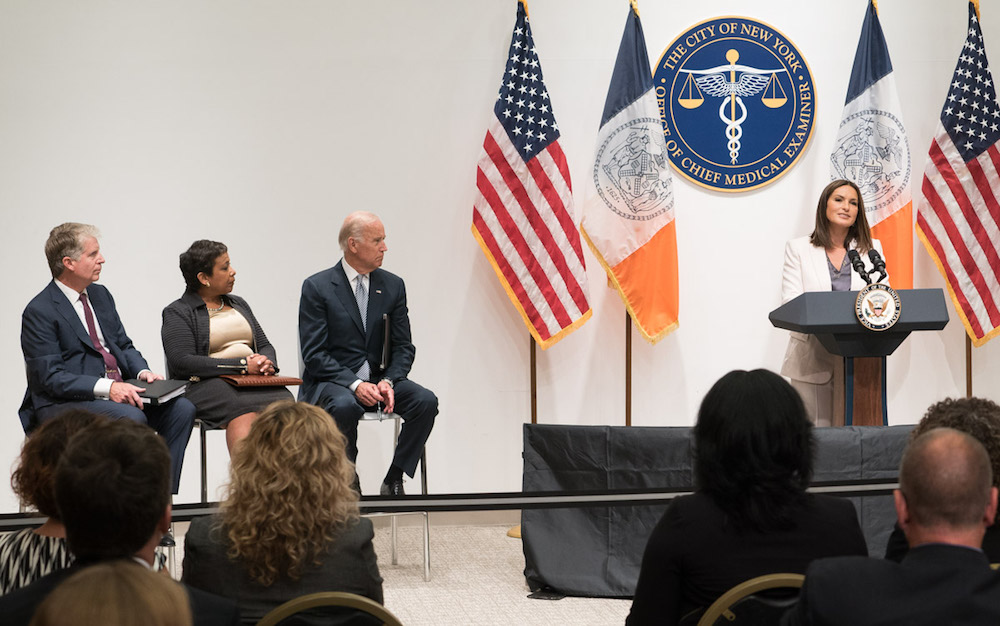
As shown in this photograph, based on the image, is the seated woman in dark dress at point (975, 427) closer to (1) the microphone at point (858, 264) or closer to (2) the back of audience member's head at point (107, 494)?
(2) the back of audience member's head at point (107, 494)

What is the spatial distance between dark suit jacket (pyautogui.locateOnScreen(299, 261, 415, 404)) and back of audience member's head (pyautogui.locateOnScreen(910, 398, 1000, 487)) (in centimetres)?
294

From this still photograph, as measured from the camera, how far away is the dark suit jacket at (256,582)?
221 centimetres

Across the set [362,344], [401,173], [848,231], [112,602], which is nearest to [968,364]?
[848,231]

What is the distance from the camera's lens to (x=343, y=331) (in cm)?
506

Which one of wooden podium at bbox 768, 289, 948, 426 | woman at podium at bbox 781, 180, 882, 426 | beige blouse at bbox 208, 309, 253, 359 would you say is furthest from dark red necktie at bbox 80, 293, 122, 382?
woman at podium at bbox 781, 180, 882, 426

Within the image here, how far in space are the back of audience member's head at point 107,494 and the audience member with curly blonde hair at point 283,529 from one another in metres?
0.49

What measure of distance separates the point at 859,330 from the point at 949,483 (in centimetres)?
303

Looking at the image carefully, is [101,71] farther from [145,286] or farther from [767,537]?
[767,537]

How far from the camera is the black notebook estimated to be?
4.49 metres

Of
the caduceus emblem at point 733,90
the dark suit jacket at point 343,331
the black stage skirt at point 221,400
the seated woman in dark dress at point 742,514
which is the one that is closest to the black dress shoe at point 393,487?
the dark suit jacket at point 343,331

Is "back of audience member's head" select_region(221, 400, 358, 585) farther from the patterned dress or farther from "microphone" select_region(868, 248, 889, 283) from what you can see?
"microphone" select_region(868, 248, 889, 283)

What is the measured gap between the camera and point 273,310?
5879 mm

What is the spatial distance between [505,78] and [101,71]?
215 cm

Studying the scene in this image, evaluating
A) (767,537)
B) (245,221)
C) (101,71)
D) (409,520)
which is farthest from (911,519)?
(101,71)
